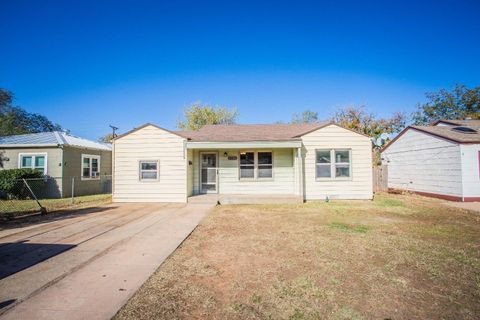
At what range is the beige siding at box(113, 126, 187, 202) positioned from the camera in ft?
35.7

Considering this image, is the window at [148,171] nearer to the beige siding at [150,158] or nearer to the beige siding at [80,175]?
the beige siding at [150,158]

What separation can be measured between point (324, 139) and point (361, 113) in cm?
1988

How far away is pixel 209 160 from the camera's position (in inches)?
488

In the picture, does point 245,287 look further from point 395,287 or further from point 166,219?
point 166,219

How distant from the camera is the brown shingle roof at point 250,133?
11.3m

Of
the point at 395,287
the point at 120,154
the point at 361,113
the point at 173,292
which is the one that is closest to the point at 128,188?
the point at 120,154

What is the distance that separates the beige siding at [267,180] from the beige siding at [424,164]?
306 inches

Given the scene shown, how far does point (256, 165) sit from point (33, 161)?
45.0 ft

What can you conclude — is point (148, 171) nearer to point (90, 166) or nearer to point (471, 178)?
point (90, 166)

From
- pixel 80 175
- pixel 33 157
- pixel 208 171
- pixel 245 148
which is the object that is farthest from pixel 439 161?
pixel 33 157

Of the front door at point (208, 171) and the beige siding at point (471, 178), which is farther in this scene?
the front door at point (208, 171)

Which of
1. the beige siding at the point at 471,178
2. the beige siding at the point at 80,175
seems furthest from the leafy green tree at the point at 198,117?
the beige siding at the point at 471,178

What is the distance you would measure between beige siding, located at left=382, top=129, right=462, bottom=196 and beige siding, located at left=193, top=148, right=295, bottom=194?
7.77 m

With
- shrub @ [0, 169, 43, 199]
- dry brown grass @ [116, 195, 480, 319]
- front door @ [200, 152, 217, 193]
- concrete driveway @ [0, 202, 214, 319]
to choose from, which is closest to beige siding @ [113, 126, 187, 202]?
front door @ [200, 152, 217, 193]
